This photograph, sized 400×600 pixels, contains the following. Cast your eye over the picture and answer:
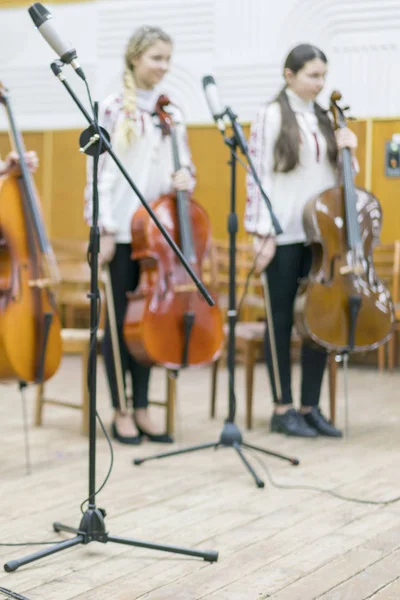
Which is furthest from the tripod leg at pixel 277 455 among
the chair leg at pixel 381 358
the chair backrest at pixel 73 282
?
the chair backrest at pixel 73 282

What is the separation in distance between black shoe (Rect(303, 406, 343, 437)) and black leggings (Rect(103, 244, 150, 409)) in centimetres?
69

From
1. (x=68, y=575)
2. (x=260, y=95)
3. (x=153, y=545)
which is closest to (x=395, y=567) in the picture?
(x=153, y=545)

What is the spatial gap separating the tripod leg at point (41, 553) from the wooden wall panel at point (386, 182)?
4456 millimetres

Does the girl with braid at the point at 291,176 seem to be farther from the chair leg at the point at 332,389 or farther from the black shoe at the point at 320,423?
the chair leg at the point at 332,389

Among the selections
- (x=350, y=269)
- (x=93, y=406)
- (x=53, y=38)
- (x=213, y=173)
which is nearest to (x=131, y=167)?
(x=350, y=269)

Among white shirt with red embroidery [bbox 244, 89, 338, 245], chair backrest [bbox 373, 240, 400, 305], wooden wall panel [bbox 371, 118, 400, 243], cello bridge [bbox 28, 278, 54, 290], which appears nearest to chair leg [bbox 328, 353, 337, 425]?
white shirt with red embroidery [bbox 244, 89, 338, 245]

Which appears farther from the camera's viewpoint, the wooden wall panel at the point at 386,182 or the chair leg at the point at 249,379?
the wooden wall panel at the point at 386,182

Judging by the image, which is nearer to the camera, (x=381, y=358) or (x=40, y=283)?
(x=40, y=283)

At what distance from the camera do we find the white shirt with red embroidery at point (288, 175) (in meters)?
3.64

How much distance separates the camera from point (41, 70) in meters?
7.38

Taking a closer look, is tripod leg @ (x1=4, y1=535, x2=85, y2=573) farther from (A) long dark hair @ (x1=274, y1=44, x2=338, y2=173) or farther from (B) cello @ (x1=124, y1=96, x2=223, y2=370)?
(A) long dark hair @ (x1=274, y1=44, x2=338, y2=173)

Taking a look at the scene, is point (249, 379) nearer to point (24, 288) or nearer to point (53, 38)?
point (24, 288)

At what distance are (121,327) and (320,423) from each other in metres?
0.90

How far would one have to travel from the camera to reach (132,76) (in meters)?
3.54
